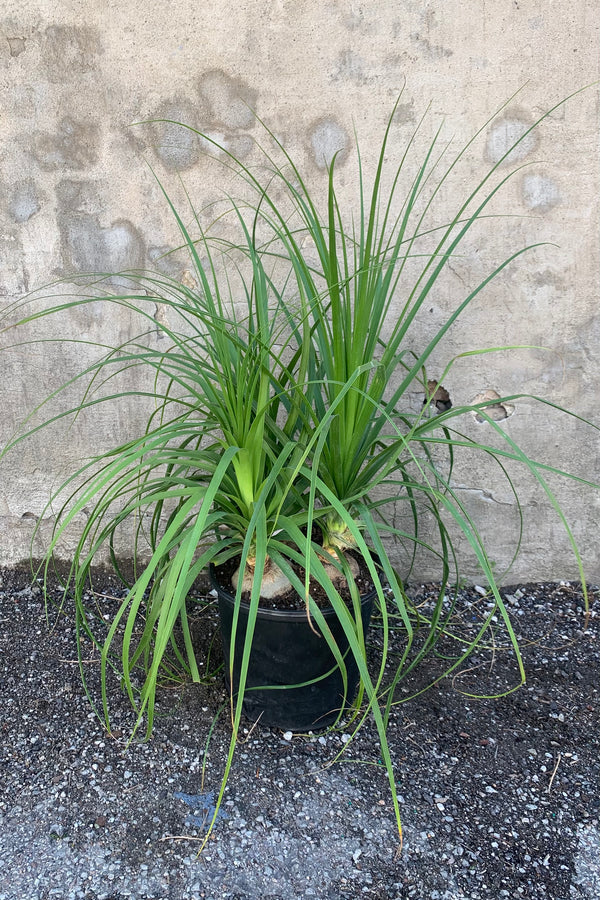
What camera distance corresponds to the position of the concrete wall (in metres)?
1.67

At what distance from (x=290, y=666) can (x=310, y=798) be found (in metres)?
0.25

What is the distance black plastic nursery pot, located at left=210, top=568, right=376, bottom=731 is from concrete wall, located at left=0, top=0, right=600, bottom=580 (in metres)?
0.80

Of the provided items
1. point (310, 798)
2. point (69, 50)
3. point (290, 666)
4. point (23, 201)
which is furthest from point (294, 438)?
point (69, 50)

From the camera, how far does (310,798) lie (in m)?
1.40

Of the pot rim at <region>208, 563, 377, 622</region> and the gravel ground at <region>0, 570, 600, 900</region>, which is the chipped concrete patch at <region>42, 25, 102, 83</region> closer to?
the pot rim at <region>208, 563, 377, 622</region>

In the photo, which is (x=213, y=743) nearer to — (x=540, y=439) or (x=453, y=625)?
(x=453, y=625)

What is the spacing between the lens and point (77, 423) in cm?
200

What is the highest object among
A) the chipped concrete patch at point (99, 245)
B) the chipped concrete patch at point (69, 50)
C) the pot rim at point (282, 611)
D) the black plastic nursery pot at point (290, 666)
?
the chipped concrete patch at point (69, 50)

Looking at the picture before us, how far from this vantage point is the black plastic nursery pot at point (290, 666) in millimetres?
1426

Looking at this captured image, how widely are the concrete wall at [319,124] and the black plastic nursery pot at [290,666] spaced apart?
31.4 inches

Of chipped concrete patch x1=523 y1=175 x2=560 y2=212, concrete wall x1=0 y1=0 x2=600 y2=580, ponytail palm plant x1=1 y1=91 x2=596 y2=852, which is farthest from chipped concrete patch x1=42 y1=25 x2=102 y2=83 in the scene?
chipped concrete patch x1=523 y1=175 x2=560 y2=212

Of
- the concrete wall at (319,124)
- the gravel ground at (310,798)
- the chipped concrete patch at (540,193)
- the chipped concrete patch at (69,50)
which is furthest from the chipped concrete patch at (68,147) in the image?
the gravel ground at (310,798)

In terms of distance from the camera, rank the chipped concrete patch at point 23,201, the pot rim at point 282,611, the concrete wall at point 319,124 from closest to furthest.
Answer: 1. the pot rim at point 282,611
2. the concrete wall at point 319,124
3. the chipped concrete patch at point 23,201

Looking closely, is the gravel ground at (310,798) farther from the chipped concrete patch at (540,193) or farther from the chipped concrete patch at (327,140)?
the chipped concrete patch at (327,140)
